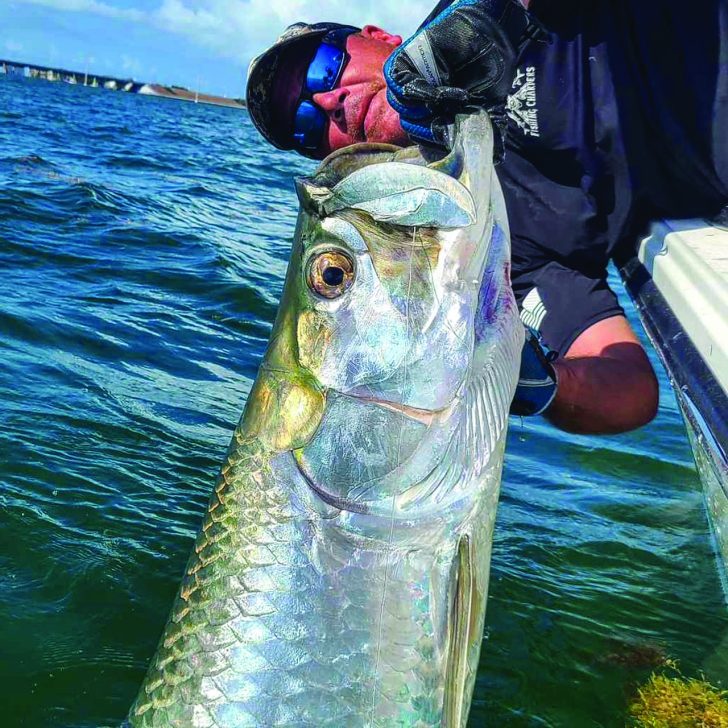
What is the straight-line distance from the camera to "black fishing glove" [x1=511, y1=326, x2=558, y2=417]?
2408 millimetres

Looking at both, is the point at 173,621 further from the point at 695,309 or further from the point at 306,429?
the point at 695,309

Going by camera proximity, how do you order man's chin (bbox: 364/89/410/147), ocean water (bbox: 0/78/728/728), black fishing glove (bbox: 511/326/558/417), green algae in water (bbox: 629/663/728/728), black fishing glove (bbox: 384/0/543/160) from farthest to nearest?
man's chin (bbox: 364/89/410/147) → ocean water (bbox: 0/78/728/728) → green algae in water (bbox: 629/663/728/728) → black fishing glove (bbox: 511/326/558/417) → black fishing glove (bbox: 384/0/543/160)

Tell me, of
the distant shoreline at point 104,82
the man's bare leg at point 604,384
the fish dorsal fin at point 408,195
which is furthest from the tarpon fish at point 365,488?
the distant shoreline at point 104,82

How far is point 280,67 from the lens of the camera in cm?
351

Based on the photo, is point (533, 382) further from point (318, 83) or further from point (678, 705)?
point (318, 83)

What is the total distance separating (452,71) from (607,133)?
103 cm

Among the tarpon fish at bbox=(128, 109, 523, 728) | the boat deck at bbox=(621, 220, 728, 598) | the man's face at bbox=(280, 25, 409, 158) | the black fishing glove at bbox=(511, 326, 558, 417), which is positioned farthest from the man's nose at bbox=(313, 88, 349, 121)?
the tarpon fish at bbox=(128, 109, 523, 728)

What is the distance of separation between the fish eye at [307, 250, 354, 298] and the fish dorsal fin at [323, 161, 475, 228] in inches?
4.2

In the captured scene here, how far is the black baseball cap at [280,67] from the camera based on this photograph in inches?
138

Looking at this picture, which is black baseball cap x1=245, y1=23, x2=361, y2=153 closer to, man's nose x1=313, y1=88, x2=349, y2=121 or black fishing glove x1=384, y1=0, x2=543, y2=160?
man's nose x1=313, y1=88, x2=349, y2=121

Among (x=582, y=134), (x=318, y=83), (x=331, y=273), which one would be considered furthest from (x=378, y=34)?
(x=331, y=273)

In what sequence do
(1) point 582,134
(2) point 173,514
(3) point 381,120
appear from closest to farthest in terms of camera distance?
(1) point 582,134 < (3) point 381,120 < (2) point 173,514

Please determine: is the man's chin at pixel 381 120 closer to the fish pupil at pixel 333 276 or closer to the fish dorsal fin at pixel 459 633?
the fish pupil at pixel 333 276

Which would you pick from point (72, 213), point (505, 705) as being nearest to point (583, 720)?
point (505, 705)
